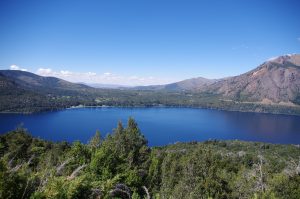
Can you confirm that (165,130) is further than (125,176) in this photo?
Yes

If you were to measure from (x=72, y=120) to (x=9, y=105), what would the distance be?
57056 millimetres

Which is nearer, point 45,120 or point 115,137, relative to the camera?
point 115,137

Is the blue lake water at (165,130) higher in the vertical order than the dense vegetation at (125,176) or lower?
lower

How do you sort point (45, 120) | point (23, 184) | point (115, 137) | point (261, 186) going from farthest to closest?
1. point (45, 120)
2. point (115, 137)
3. point (261, 186)
4. point (23, 184)

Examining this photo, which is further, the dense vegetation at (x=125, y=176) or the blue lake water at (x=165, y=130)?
the blue lake water at (x=165, y=130)

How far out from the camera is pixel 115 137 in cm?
4078

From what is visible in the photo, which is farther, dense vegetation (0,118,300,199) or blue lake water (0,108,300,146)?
blue lake water (0,108,300,146)

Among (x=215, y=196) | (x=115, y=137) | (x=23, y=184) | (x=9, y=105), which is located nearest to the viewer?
(x=23, y=184)

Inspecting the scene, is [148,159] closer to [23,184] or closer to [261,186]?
[261,186]

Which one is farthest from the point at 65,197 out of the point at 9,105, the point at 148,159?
the point at 9,105

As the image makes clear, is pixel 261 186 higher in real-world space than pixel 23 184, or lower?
lower

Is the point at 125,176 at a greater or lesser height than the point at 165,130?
greater

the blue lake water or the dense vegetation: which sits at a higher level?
the dense vegetation

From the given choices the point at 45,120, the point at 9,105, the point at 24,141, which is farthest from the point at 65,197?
the point at 9,105
